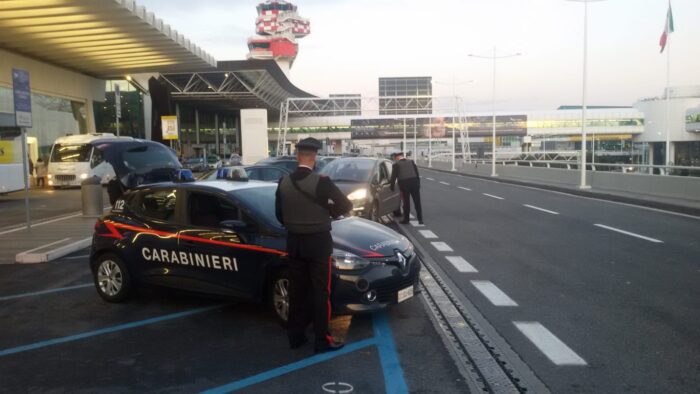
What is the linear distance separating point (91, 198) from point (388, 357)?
12.5 meters

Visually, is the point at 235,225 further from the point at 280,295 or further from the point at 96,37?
the point at 96,37

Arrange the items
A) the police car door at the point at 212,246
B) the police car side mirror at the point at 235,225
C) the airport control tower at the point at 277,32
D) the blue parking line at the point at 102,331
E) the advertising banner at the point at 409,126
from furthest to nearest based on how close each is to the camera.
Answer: the airport control tower at the point at 277,32 < the advertising banner at the point at 409,126 < the police car door at the point at 212,246 < the police car side mirror at the point at 235,225 < the blue parking line at the point at 102,331

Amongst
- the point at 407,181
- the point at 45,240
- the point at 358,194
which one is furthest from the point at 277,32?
the point at 45,240

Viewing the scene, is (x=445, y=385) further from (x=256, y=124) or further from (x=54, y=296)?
(x=256, y=124)

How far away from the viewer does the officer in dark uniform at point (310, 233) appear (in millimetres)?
5156

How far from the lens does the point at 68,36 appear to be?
27.0 metres

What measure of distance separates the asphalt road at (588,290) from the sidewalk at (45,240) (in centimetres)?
631

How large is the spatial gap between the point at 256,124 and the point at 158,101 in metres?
6.52

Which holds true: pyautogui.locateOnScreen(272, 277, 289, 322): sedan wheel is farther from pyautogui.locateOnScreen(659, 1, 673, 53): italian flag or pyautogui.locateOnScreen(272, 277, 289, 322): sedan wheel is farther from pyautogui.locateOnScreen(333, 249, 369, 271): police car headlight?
pyautogui.locateOnScreen(659, 1, 673, 53): italian flag

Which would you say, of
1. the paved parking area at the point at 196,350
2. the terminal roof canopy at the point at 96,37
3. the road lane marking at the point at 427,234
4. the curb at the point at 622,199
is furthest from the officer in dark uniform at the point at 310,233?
the terminal roof canopy at the point at 96,37

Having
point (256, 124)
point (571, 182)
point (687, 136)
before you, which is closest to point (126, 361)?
point (571, 182)

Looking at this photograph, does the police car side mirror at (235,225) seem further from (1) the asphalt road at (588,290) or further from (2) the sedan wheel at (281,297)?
(1) the asphalt road at (588,290)

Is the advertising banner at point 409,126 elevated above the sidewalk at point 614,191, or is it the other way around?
the advertising banner at point 409,126

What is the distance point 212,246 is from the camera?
20.8 feet
